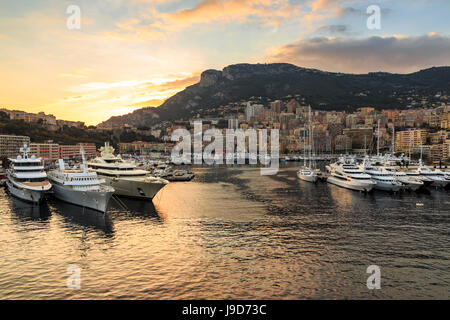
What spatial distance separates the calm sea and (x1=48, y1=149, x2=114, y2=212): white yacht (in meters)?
1.17

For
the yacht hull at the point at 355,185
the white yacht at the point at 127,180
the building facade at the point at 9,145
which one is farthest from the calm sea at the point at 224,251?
the building facade at the point at 9,145

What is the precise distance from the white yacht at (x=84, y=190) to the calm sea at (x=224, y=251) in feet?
3.85

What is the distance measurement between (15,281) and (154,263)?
22.6 ft

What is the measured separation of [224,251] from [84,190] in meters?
18.7

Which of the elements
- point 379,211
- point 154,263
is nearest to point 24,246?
point 154,263

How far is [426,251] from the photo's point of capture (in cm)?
2045

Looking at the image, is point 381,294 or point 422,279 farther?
point 422,279

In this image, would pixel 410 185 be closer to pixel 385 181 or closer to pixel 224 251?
pixel 385 181

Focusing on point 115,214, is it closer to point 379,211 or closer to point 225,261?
point 225,261

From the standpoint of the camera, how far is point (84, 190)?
106 ft

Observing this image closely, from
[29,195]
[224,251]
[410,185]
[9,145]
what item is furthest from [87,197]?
[9,145]

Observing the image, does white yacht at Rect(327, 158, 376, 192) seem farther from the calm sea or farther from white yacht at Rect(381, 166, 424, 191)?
the calm sea

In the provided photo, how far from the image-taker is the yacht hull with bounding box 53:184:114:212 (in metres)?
30.2

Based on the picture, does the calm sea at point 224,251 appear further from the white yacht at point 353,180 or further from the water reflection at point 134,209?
the white yacht at point 353,180
